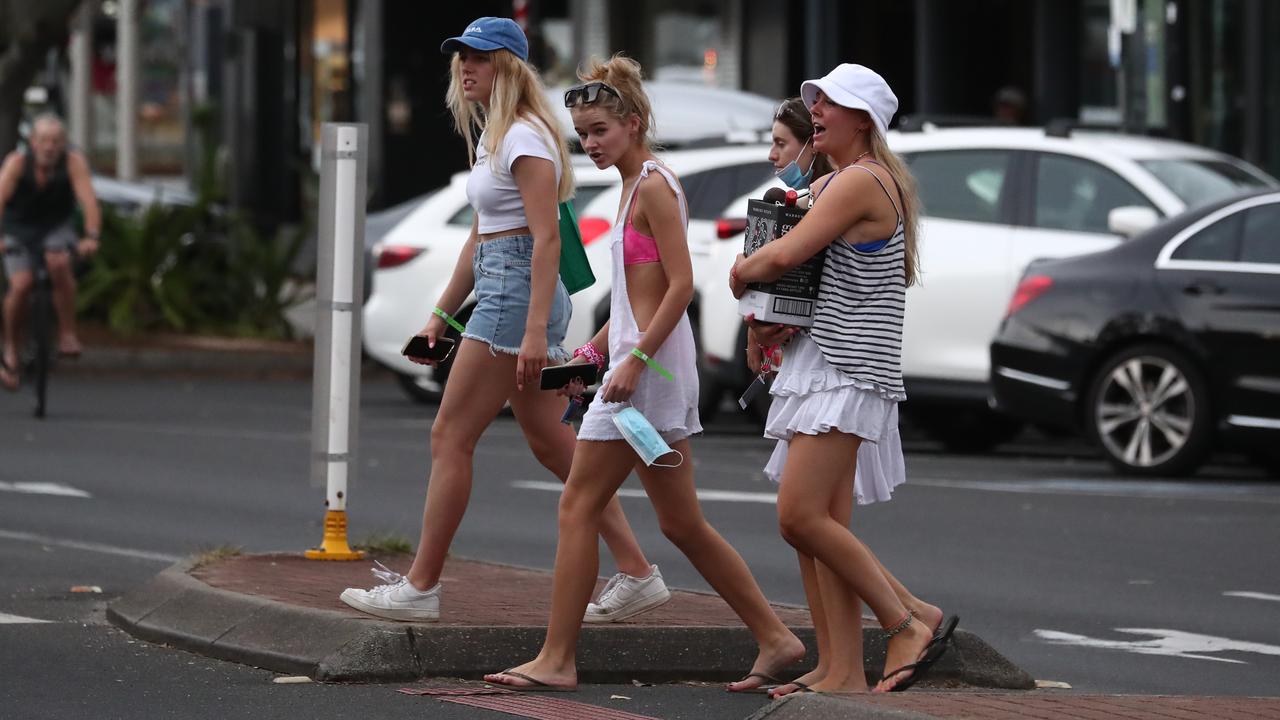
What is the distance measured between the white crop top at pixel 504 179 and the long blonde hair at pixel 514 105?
0.02 metres

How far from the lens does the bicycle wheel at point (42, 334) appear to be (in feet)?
51.3

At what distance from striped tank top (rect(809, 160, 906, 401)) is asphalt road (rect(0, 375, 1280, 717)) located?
989 mm

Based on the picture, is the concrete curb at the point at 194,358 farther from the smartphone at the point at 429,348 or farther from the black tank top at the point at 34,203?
the smartphone at the point at 429,348

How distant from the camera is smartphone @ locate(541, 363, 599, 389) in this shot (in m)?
6.84

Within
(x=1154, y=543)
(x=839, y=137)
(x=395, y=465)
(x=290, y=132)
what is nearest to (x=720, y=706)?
(x=839, y=137)

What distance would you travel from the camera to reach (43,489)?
39.6 feet

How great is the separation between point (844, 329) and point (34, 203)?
405 inches

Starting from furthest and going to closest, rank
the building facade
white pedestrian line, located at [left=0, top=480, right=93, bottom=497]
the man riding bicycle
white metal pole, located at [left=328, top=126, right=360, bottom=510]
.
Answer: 1. the building facade
2. the man riding bicycle
3. white pedestrian line, located at [left=0, top=480, right=93, bottom=497]
4. white metal pole, located at [left=328, top=126, right=360, bottom=510]

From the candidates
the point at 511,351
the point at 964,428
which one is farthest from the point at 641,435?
the point at 964,428

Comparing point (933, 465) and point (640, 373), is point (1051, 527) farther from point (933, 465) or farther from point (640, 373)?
point (640, 373)

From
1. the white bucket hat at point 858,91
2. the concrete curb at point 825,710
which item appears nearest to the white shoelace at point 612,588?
the concrete curb at point 825,710

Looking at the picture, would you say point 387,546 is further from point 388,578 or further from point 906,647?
point 906,647

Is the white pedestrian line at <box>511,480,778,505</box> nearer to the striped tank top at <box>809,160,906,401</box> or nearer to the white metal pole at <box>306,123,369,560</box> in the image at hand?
the white metal pole at <box>306,123,369,560</box>

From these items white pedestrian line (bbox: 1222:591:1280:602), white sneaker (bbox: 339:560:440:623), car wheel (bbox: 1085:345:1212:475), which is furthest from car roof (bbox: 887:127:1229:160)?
white sneaker (bbox: 339:560:440:623)
